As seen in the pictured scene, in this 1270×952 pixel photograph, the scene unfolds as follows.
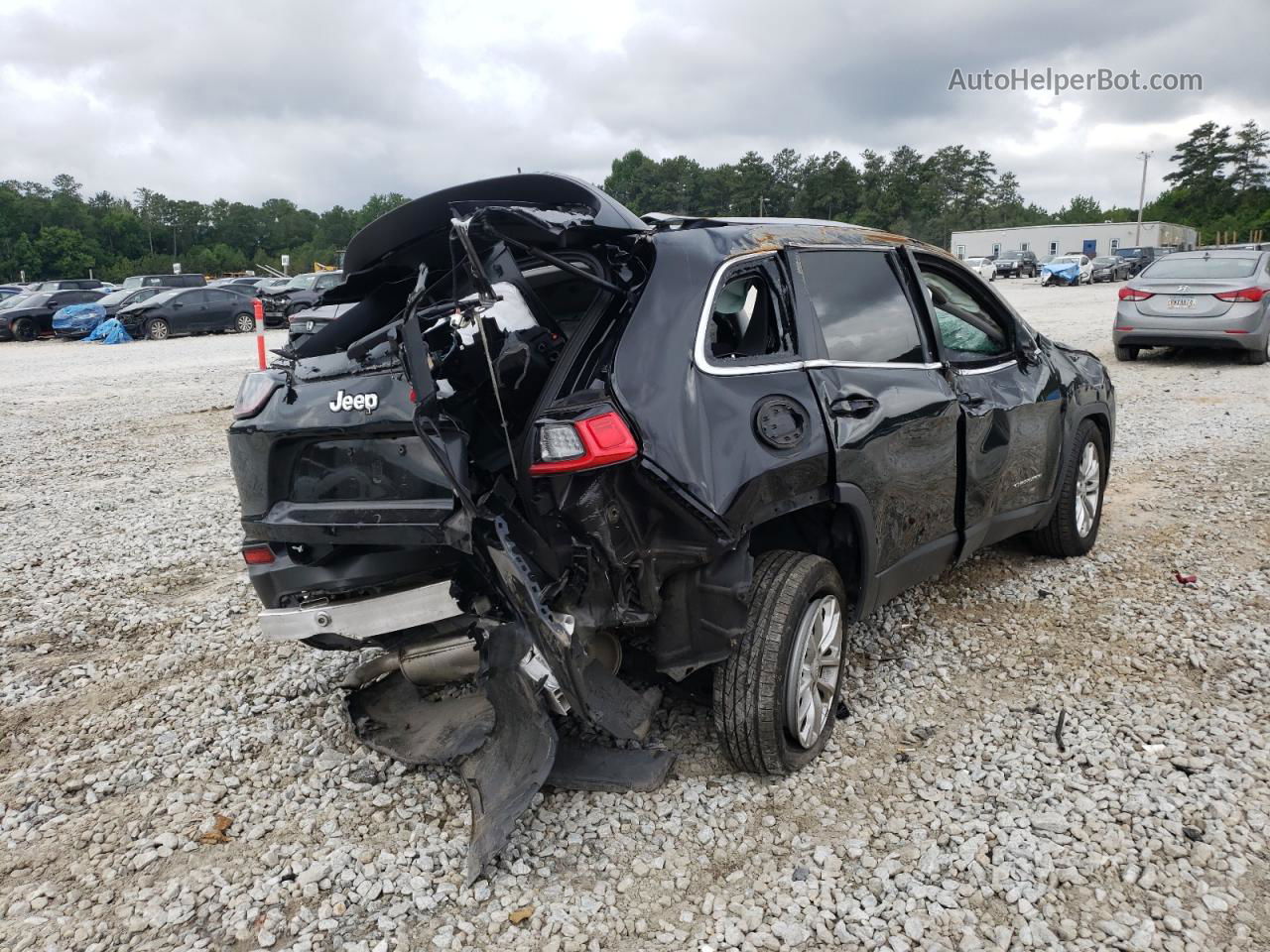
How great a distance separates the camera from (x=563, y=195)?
3301 mm

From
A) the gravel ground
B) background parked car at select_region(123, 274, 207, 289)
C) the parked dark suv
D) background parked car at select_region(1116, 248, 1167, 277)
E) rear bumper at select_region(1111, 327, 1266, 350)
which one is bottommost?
the parked dark suv

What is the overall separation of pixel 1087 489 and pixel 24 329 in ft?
99.9

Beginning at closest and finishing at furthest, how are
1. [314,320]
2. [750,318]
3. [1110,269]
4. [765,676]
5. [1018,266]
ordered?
[765,676] < [750,318] < [314,320] < [1110,269] < [1018,266]

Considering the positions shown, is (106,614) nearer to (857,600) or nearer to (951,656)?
(857,600)

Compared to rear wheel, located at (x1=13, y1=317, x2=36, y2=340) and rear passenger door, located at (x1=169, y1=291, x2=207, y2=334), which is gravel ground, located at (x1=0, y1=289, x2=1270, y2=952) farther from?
rear wheel, located at (x1=13, y1=317, x2=36, y2=340)

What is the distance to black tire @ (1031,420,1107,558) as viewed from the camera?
5.17m

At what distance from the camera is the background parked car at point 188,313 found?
87.5 feet

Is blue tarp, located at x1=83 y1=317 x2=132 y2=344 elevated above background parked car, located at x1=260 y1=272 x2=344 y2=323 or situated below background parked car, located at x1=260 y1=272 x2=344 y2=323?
below

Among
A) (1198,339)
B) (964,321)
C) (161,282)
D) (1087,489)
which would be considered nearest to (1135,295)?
(1198,339)

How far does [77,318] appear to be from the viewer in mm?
27609

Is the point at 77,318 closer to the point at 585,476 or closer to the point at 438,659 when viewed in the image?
the point at 438,659

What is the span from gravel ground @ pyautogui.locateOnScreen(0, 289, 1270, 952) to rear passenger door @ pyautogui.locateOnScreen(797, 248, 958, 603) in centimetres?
70

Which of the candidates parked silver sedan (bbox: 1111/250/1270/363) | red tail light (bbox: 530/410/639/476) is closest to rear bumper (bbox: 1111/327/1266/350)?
parked silver sedan (bbox: 1111/250/1270/363)

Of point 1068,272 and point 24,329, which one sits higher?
point 24,329
